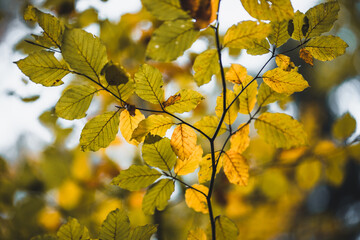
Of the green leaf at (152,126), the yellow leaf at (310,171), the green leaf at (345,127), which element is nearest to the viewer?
the green leaf at (152,126)

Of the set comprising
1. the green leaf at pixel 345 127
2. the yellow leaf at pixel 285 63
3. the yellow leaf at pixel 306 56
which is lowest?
the green leaf at pixel 345 127

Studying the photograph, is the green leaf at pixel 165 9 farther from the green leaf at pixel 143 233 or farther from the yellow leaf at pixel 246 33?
the green leaf at pixel 143 233

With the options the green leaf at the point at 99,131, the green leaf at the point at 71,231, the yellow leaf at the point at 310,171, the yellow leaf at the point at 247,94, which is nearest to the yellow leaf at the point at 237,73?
the yellow leaf at the point at 247,94

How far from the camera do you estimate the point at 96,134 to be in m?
0.39

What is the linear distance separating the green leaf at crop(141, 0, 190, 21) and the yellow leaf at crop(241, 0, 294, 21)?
89 mm

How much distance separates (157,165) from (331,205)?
5.16m

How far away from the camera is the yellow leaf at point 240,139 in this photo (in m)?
0.48

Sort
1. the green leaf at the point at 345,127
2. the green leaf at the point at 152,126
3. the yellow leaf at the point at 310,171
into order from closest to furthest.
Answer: the green leaf at the point at 152,126, the green leaf at the point at 345,127, the yellow leaf at the point at 310,171

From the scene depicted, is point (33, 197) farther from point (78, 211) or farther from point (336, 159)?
point (336, 159)

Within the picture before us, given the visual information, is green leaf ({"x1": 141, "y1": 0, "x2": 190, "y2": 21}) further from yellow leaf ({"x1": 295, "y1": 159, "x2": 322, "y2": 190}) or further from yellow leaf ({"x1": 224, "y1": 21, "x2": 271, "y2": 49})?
yellow leaf ({"x1": 295, "y1": 159, "x2": 322, "y2": 190})

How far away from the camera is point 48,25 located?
347mm

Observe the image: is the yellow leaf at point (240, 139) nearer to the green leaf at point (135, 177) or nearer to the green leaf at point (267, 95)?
the green leaf at point (267, 95)

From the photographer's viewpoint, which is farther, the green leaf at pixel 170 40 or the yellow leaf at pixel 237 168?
the yellow leaf at pixel 237 168

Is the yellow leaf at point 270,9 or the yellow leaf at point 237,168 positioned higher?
the yellow leaf at point 270,9
